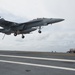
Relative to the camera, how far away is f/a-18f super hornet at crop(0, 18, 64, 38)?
5673cm

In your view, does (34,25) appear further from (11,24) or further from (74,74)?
(74,74)

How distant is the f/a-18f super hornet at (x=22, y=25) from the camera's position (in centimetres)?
5673

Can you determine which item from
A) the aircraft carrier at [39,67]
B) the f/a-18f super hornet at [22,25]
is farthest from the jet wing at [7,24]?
the aircraft carrier at [39,67]

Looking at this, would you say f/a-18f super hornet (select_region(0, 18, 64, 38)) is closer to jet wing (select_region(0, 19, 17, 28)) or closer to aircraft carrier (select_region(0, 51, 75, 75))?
jet wing (select_region(0, 19, 17, 28))

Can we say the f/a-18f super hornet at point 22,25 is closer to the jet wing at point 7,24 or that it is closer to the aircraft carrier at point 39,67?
the jet wing at point 7,24

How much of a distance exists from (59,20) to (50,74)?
4555 centimetres

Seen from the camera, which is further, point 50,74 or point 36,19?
point 36,19

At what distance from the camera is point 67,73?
10.0 m

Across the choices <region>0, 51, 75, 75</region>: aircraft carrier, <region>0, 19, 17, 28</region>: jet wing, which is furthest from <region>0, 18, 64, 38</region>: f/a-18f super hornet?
<region>0, 51, 75, 75</region>: aircraft carrier

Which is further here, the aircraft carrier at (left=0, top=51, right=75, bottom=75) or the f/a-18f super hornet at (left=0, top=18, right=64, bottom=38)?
the f/a-18f super hornet at (left=0, top=18, right=64, bottom=38)

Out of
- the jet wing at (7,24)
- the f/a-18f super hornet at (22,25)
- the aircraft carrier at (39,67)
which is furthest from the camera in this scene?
the jet wing at (7,24)

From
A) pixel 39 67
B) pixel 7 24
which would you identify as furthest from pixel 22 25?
pixel 39 67

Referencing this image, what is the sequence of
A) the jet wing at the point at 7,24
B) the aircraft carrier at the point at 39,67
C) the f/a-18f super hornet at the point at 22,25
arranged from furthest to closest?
1. the jet wing at the point at 7,24
2. the f/a-18f super hornet at the point at 22,25
3. the aircraft carrier at the point at 39,67

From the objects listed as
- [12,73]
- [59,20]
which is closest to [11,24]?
[59,20]
